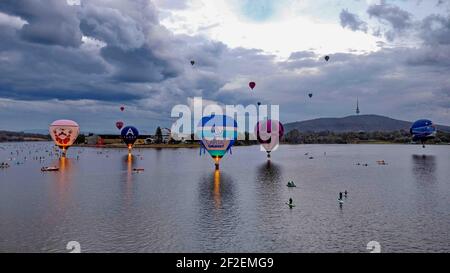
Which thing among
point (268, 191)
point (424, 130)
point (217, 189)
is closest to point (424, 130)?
point (424, 130)

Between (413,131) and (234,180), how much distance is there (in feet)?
437

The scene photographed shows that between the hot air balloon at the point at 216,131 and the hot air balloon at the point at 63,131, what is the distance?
235 ft

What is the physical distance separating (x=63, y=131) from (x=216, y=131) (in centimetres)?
7708

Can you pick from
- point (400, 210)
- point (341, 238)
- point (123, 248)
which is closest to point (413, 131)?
point (400, 210)

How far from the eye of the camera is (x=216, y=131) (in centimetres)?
8281

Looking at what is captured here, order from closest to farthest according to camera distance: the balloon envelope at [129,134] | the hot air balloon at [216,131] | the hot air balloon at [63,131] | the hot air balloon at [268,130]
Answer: the hot air balloon at [216,131]
the hot air balloon at [268,130]
the hot air balloon at [63,131]
the balloon envelope at [129,134]

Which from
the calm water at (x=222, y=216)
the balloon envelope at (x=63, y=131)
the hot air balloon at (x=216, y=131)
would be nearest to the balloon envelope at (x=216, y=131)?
the hot air balloon at (x=216, y=131)

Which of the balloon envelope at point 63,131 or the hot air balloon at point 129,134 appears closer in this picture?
the balloon envelope at point 63,131

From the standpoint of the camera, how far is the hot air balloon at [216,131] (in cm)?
8219

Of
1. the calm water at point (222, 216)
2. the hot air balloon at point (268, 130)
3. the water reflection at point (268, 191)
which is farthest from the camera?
the hot air balloon at point (268, 130)

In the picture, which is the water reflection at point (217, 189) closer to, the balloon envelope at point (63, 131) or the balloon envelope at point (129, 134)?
the balloon envelope at point (63, 131)
